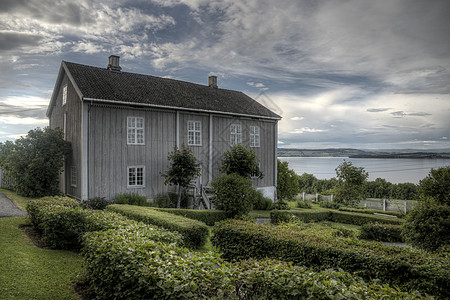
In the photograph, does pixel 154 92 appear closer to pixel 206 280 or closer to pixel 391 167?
pixel 206 280

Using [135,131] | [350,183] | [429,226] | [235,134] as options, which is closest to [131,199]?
[135,131]

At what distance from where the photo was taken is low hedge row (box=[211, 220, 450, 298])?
226 inches

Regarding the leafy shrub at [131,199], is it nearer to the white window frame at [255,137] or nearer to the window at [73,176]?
the window at [73,176]

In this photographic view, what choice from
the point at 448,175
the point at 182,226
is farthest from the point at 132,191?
the point at 448,175

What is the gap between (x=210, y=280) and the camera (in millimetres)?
3973

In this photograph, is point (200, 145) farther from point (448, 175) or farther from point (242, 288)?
point (242, 288)

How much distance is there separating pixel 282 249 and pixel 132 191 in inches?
504

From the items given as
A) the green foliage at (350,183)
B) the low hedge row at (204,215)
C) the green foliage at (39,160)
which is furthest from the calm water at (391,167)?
the green foliage at (39,160)

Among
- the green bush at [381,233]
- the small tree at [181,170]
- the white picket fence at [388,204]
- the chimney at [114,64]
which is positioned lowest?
the white picket fence at [388,204]

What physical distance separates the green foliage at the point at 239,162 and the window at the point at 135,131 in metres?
6.47

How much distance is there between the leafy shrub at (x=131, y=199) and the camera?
55.3 feet

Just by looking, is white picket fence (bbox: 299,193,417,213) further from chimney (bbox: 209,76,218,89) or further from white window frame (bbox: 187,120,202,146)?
chimney (bbox: 209,76,218,89)

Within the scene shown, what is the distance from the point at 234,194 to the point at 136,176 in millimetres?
6521

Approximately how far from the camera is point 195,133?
21.5 meters
